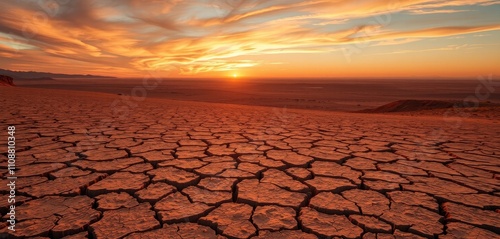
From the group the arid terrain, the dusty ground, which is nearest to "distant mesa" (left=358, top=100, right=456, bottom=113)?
the arid terrain

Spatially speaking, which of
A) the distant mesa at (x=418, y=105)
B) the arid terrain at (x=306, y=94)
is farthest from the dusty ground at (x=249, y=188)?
the arid terrain at (x=306, y=94)

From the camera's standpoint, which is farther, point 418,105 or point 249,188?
point 418,105

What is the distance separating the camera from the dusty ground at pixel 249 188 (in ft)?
Answer: 4.13

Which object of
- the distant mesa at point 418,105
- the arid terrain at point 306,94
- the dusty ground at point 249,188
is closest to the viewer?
the dusty ground at point 249,188

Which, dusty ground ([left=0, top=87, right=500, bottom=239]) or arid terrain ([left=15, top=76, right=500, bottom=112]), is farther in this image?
arid terrain ([left=15, top=76, right=500, bottom=112])

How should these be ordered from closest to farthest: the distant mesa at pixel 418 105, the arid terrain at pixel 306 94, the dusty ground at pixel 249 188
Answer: the dusty ground at pixel 249 188
the distant mesa at pixel 418 105
the arid terrain at pixel 306 94

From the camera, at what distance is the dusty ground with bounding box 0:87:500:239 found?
126 cm

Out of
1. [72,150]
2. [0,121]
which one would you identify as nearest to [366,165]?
[72,150]

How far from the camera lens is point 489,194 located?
1.68 meters

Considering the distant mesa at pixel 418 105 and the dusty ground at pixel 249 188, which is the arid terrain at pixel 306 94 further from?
the dusty ground at pixel 249 188

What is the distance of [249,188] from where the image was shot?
1716mm

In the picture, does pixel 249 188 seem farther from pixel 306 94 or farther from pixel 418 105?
pixel 306 94

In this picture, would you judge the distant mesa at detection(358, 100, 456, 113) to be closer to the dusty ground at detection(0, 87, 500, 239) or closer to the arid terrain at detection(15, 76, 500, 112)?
the arid terrain at detection(15, 76, 500, 112)

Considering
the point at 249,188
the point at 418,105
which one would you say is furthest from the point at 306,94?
the point at 249,188
